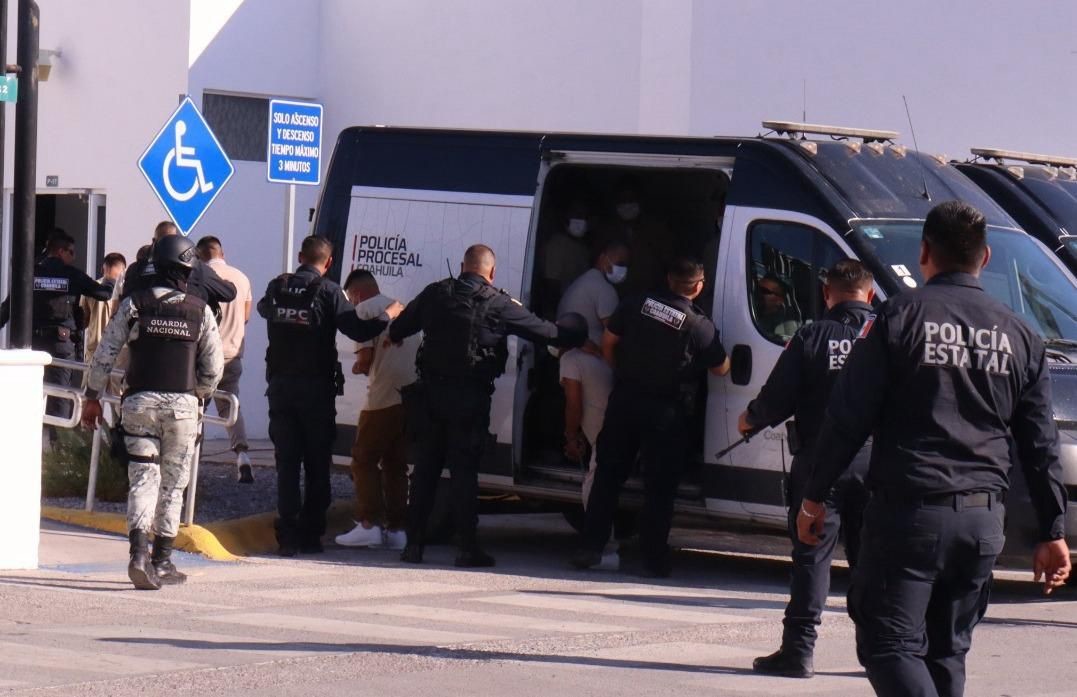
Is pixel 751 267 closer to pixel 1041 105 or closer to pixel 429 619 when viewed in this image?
pixel 429 619

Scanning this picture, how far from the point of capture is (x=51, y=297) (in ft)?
48.1

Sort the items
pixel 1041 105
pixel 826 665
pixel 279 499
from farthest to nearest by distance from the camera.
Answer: pixel 1041 105, pixel 279 499, pixel 826 665

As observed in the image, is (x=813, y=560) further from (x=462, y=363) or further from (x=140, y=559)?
(x=140, y=559)

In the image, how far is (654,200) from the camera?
11938 mm

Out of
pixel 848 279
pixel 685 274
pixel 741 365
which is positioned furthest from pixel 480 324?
pixel 848 279

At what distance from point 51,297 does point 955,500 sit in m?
11.2

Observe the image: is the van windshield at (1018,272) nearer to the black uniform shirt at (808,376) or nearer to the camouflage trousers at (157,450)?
the black uniform shirt at (808,376)

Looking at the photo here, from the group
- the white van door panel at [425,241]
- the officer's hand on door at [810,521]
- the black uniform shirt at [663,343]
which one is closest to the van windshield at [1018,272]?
the black uniform shirt at [663,343]

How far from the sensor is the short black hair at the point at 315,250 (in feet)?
34.3

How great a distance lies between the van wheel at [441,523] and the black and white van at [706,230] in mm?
624

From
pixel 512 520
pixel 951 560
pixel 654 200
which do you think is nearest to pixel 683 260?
pixel 654 200

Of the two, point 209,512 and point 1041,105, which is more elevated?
point 1041,105

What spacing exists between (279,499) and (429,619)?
7.88 feet

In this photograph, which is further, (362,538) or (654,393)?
(362,538)
